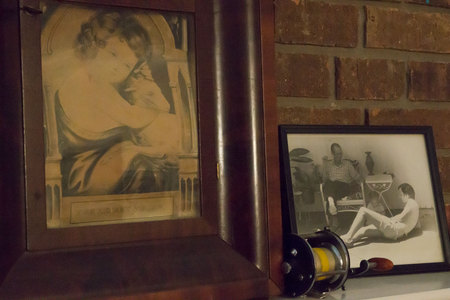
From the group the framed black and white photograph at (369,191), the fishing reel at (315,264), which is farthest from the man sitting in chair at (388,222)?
the fishing reel at (315,264)

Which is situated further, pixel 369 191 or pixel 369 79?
pixel 369 79

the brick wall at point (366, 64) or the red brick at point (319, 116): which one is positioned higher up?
the brick wall at point (366, 64)

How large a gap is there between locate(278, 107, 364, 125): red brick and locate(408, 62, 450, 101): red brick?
15 centimetres

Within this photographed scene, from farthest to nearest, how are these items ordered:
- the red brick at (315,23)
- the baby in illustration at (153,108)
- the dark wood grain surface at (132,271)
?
the red brick at (315,23) → the baby in illustration at (153,108) → the dark wood grain surface at (132,271)

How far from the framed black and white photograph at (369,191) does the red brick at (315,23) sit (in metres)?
0.19

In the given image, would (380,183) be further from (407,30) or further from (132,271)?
(132,271)

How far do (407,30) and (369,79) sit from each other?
145 millimetres

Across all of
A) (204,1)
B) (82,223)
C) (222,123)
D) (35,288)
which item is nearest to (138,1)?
(204,1)

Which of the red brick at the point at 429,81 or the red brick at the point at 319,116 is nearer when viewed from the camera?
the red brick at the point at 319,116

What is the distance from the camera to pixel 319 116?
4.68 feet

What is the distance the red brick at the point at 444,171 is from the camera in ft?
5.14

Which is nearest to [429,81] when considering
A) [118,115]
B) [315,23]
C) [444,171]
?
[444,171]

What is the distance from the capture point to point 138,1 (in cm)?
108

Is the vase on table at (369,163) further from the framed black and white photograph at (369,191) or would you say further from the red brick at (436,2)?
the red brick at (436,2)
